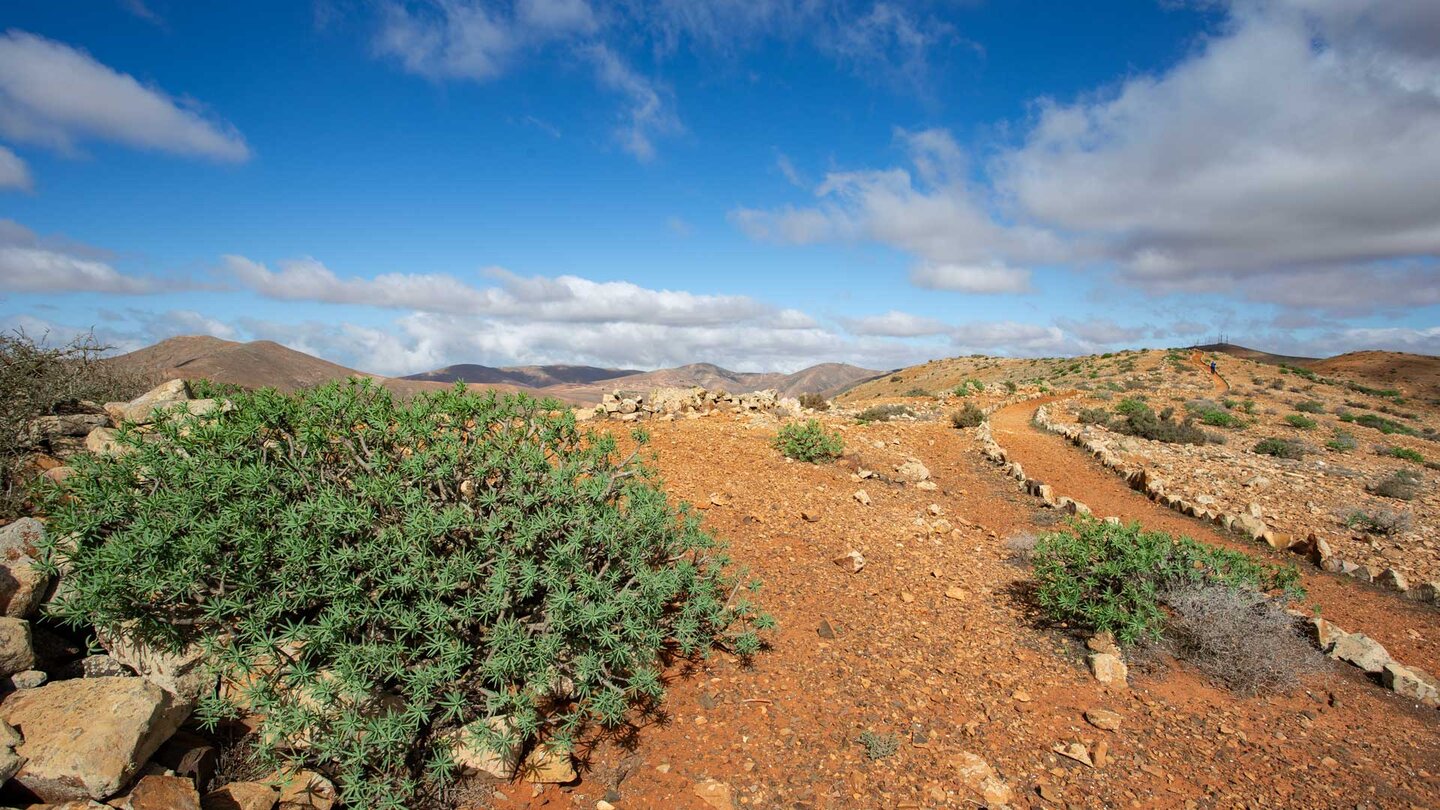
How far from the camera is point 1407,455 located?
48.8 feet

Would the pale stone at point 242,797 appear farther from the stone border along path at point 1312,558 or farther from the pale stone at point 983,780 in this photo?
the stone border along path at point 1312,558

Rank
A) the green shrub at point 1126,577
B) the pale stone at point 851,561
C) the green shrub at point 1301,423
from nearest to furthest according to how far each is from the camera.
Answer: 1. the green shrub at point 1126,577
2. the pale stone at point 851,561
3. the green shrub at point 1301,423

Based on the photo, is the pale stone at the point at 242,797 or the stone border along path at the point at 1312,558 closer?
the pale stone at the point at 242,797

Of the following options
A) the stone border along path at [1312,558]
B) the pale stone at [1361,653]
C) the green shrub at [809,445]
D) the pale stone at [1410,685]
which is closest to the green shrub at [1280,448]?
the stone border along path at [1312,558]

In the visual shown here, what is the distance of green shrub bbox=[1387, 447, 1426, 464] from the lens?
1460 cm

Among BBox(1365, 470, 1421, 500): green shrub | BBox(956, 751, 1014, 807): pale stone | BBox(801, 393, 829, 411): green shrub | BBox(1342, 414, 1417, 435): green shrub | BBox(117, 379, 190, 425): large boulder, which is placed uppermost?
BBox(117, 379, 190, 425): large boulder

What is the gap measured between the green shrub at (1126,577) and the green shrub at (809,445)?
15.0ft

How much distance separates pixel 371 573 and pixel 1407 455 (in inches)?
879

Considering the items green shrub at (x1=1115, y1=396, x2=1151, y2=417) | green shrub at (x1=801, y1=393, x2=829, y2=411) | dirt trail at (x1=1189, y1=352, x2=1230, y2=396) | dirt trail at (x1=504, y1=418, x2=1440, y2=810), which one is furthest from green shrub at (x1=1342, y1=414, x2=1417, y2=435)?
dirt trail at (x1=504, y1=418, x2=1440, y2=810)

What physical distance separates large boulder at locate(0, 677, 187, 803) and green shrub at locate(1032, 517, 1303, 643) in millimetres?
6745

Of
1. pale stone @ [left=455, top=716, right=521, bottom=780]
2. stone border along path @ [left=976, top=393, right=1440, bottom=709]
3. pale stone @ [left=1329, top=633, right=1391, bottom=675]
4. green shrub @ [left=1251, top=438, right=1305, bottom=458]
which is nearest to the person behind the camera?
pale stone @ [left=455, top=716, right=521, bottom=780]

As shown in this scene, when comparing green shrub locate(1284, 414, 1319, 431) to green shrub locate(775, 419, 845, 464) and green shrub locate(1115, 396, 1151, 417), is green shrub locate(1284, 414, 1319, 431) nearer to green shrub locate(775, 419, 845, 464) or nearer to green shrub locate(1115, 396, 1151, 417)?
green shrub locate(1115, 396, 1151, 417)

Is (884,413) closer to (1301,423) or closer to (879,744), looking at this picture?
(1301,423)

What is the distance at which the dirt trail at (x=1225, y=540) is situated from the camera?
6523 millimetres
